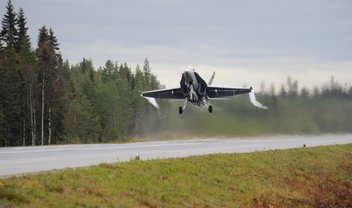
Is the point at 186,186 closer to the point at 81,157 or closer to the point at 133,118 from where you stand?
the point at 81,157

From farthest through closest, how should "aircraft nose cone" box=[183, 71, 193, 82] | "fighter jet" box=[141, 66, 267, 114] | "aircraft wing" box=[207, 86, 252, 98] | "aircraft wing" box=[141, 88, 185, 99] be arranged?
"aircraft wing" box=[141, 88, 185, 99], "aircraft wing" box=[207, 86, 252, 98], "fighter jet" box=[141, 66, 267, 114], "aircraft nose cone" box=[183, 71, 193, 82]

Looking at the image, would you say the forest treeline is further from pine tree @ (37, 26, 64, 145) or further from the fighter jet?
the fighter jet

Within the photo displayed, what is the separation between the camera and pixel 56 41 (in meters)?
73.0

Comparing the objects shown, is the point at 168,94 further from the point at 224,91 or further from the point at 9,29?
the point at 9,29

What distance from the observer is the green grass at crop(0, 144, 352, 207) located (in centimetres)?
1347

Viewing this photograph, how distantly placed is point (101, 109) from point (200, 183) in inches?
2940

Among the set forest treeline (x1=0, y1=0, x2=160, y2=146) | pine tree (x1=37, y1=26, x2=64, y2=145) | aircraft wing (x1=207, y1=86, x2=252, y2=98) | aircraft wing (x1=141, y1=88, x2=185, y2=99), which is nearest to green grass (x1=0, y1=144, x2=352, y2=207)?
aircraft wing (x1=207, y1=86, x2=252, y2=98)

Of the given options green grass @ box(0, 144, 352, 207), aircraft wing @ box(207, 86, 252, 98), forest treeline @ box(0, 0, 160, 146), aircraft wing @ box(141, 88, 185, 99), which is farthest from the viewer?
forest treeline @ box(0, 0, 160, 146)

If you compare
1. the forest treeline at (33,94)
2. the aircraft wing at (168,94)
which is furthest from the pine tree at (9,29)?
the aircraft wing at (168,94)

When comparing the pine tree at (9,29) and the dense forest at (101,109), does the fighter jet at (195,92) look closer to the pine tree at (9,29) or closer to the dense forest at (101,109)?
the dense forest at (101,109)

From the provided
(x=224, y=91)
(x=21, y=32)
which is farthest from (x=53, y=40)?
(x=224, y=91)

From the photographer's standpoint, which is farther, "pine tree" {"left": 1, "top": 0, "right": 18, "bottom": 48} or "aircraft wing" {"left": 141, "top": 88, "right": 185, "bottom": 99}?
"pine tree" {"left": 1, "top": 0, "right": 18, "bottom": 48}

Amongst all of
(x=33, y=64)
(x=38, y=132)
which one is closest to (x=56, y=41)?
(x=33, y=64)

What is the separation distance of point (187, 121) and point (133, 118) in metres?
47.6
